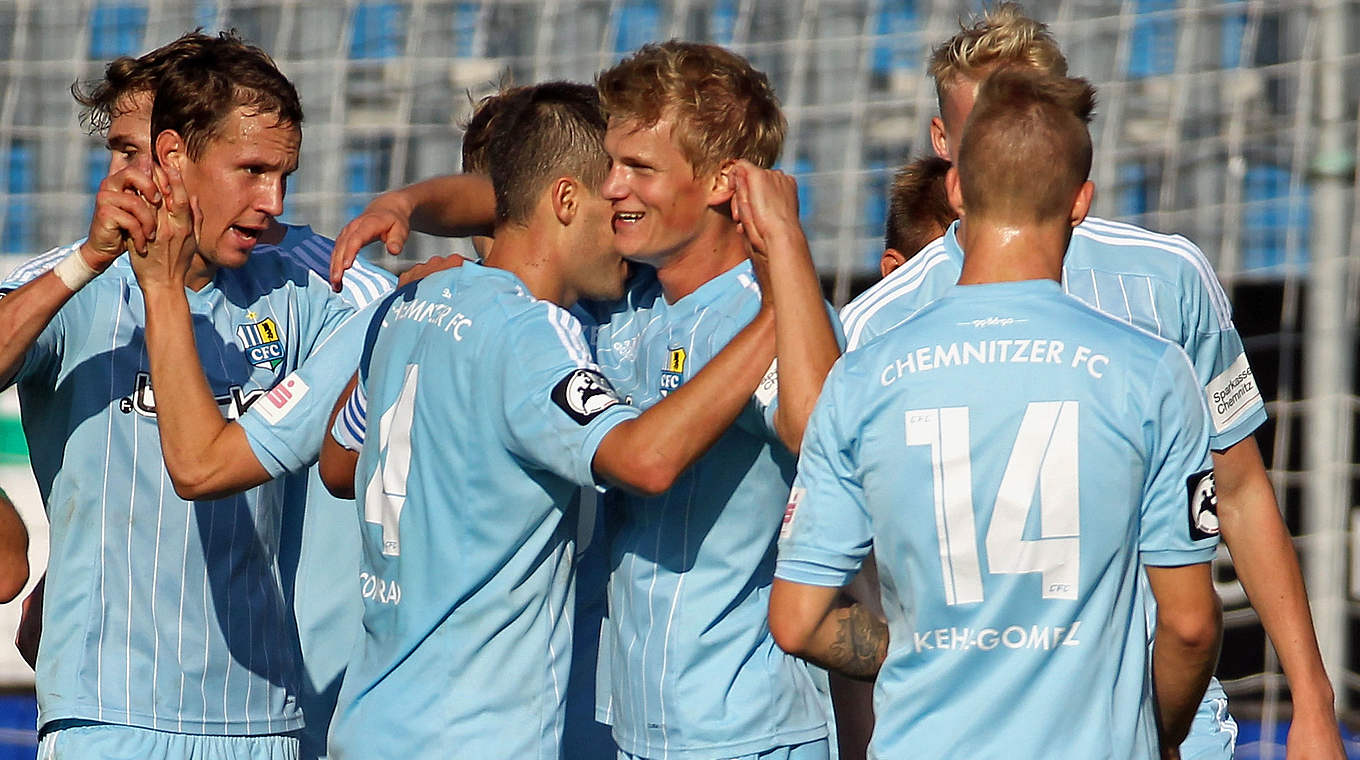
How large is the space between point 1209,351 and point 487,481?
133cm

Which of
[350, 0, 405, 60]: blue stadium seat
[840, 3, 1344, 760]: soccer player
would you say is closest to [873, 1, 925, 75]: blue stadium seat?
[350, 0, 405, 60]: blue stadium seat

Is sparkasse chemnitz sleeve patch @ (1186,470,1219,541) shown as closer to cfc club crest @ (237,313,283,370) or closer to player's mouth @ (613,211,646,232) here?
player's mouth @ (613,211,646,232)

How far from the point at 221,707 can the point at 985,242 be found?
1.74 meters

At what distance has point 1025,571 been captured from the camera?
7.02ft

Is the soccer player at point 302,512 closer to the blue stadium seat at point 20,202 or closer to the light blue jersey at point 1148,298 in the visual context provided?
the light blue jersey at point 1148,298

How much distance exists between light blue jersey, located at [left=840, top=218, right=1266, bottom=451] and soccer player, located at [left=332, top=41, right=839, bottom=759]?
0.85ft

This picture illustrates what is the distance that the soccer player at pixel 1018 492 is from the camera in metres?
2.12

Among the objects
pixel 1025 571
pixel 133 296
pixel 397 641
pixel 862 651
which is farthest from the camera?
pixel 133 296

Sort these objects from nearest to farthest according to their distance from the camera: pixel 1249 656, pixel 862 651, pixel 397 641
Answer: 1. pixel 862 651
2. pixel 397 641
3. pixel 1249 656

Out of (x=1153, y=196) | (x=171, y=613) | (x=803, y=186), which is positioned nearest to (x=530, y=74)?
(x=803, y=186)

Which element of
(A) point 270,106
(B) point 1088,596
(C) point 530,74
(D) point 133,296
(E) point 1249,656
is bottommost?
(E) point 1249,656

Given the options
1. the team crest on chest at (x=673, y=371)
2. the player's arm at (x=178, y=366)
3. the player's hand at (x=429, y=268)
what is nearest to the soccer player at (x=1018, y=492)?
the team crest on chest at (x=673, y=371)

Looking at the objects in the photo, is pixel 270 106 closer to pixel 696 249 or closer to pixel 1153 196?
pixel 696 249

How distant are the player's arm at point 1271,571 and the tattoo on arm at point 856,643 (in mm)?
796
